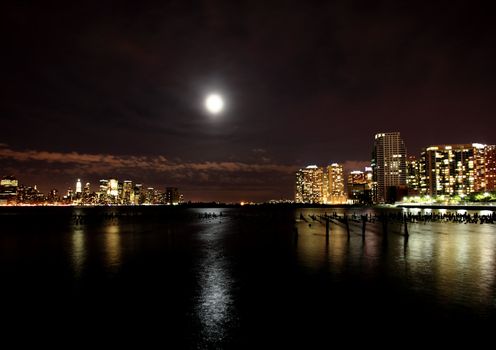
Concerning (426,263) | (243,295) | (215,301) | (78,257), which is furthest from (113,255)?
(426,263)

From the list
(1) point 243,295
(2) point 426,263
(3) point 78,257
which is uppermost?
(1) point 243,295

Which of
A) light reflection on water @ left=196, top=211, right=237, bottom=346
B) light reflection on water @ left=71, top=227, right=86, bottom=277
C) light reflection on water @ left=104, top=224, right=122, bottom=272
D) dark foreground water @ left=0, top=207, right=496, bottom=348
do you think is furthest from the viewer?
light reflection on water @ left=104, top=224, right=122, bottom=272

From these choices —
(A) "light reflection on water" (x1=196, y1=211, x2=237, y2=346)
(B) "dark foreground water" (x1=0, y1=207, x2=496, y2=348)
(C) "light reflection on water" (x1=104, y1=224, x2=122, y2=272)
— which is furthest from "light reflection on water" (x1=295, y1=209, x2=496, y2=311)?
(C) "light reflection on water" (x1=104, y1=224, x2=122, y2=272)

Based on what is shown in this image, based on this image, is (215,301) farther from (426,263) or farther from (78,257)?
(78,257)

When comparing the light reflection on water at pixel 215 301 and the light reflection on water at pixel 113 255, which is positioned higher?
the light reflection on water at pixel 215 301

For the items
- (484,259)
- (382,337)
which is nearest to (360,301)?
(382,337)

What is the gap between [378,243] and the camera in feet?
140

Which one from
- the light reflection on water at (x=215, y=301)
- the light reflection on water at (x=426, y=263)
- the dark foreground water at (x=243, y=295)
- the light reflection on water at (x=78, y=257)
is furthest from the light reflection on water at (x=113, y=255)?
the light reflection on water at (x=426, y=263)

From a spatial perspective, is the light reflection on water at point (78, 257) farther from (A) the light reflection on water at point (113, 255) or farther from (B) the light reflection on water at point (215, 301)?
(B) the light reflection on water at point (215, 301)

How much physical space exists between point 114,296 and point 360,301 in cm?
1296

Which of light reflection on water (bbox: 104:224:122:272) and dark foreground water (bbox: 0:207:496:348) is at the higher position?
dark foreground water (bbox: 0:207:496:348)

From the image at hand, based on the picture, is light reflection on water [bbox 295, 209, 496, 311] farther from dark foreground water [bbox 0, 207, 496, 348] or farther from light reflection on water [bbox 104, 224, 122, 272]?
light reflection on water [bbox 104, 224, 122, 272]

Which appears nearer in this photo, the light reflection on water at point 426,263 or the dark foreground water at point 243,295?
the dark foreground water at point 243,295

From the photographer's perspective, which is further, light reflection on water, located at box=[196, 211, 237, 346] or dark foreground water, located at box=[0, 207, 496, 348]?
dark foreground water, located at box=[0, 207, 496, 348]
